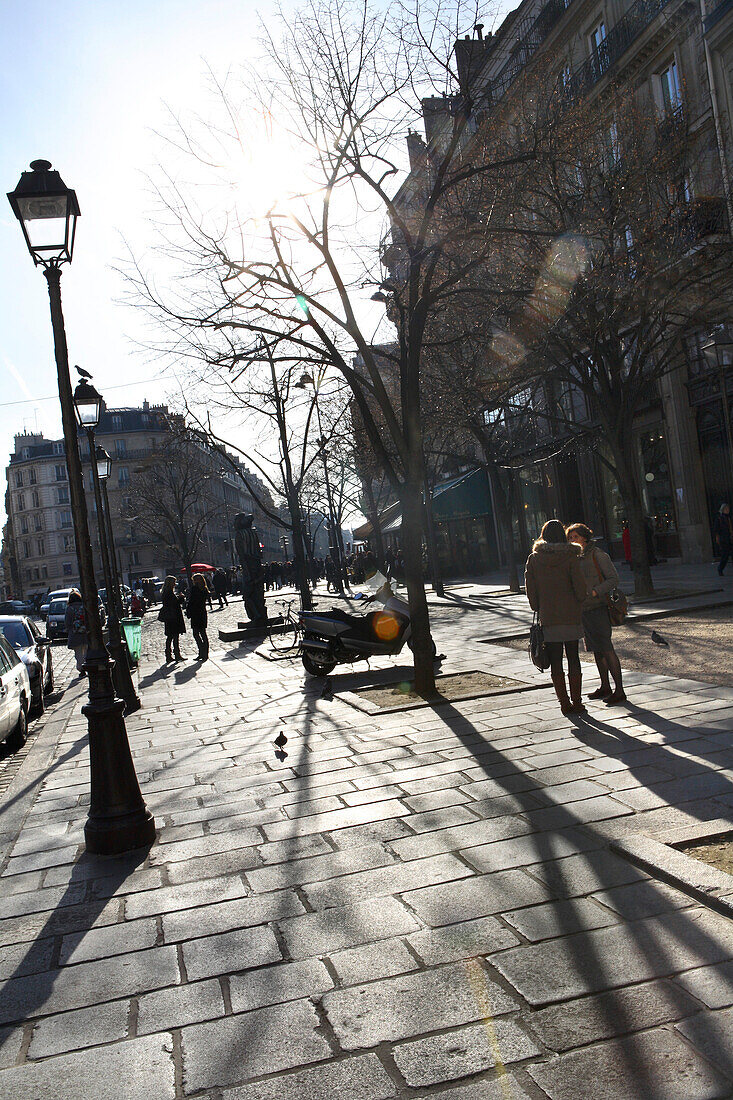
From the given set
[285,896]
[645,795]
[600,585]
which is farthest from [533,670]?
[285,896]

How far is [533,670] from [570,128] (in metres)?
8.03

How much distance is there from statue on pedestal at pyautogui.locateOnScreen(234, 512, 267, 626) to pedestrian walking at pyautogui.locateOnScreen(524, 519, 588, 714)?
51.5 ft

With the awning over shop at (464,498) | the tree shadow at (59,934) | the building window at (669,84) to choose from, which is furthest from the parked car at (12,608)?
the tree shadow at (59,934)

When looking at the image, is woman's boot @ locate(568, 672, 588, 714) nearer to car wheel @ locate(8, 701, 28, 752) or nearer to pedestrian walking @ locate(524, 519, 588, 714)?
pedestrian walking @ locate(524, 519, 588, 714)

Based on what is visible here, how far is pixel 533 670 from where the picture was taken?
10.4 m

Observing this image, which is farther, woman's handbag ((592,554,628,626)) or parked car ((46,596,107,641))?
parked car ((46,596,107,641))

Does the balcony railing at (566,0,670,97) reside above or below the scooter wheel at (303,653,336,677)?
above

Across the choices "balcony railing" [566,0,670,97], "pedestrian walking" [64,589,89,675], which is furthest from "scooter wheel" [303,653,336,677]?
"balcony railing" [566,0,670,97]

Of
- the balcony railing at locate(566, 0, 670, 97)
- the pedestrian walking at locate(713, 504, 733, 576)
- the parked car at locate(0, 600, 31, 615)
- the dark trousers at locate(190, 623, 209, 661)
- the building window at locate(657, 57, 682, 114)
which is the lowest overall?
the dark trousers at locate(190, 623, 209, 661)

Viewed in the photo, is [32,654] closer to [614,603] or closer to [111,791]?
[111,791]

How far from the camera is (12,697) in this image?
34.3 ft

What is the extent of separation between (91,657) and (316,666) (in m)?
7.20

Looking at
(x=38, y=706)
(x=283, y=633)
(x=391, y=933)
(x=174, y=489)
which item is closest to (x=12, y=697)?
(x=38, y=706)

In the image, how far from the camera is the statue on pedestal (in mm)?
23172
